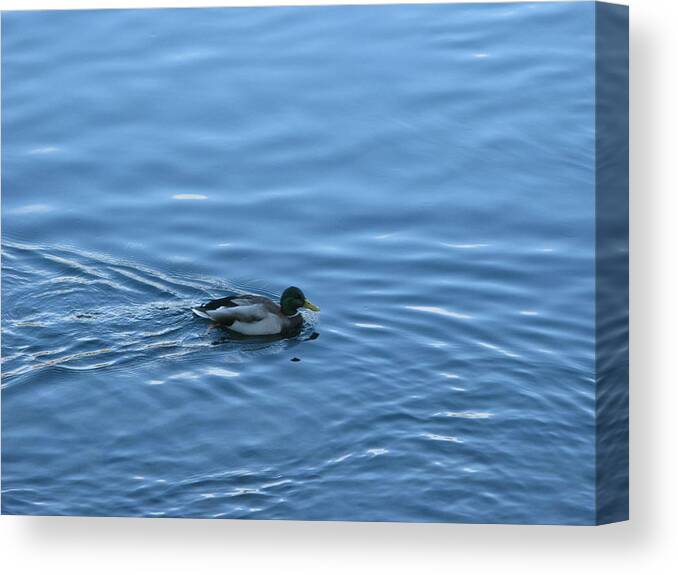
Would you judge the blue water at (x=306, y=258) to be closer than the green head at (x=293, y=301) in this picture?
Yes

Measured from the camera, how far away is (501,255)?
7641 millimetres

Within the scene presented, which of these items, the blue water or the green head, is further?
the green head

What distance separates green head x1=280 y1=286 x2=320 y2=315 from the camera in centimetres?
791

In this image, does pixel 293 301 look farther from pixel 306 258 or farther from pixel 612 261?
pixel 612 261

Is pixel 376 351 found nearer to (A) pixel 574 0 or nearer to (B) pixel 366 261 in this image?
(B) pixel 366 261

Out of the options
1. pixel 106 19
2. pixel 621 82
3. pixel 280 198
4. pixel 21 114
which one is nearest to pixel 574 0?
pixel 621 82

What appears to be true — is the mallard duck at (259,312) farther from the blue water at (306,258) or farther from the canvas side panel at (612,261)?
the canvas side panel at (612,261)

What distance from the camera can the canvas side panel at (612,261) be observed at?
7.53 m

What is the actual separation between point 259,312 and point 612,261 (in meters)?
2.00

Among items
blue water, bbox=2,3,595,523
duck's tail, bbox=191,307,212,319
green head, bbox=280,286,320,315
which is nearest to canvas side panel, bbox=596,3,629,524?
blue water, bbox=2,3,595,523

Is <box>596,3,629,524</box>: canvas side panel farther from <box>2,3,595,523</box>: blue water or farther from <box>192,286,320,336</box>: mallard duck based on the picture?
<box>192,286,320,336</box>: mallard duck

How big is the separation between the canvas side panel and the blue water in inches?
2.8

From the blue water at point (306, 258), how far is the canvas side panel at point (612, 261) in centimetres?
7

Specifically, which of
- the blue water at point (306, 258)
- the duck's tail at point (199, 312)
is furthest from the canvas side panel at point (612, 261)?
the duck's tail at point (199, 312)
